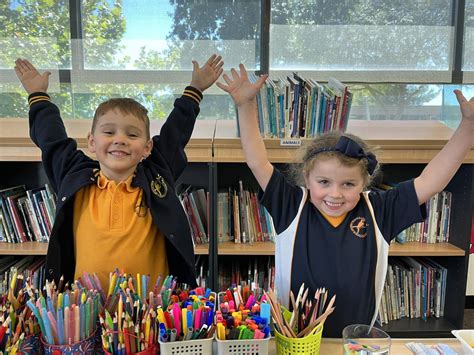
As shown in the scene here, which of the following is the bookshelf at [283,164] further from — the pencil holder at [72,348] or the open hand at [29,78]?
the pencil holder at [72,348]

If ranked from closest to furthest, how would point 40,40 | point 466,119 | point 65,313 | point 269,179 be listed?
1. point 65,313
2. point 466,119
3. point 269,179
4. point 40,40

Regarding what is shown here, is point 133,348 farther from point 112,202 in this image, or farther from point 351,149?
point 351,149

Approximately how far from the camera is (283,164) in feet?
7.85

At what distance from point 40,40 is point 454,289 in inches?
129

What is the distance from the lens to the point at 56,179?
1425 mm

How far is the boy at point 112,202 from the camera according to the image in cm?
131

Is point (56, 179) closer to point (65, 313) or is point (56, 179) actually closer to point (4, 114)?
point (65, 313)

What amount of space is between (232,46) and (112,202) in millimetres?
2528

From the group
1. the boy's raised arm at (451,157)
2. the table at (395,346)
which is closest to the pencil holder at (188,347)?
the table at (395,346)

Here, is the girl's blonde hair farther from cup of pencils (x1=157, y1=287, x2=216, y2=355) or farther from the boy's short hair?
cup of pencils (x1=157, y1=287, x2=216, y2=355)

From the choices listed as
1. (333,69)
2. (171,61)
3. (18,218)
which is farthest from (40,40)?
(333,69)

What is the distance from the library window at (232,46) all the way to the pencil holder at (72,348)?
9.38 ft

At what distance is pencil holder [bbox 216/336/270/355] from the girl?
0.47 metres

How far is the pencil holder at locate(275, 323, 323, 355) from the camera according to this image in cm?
89
